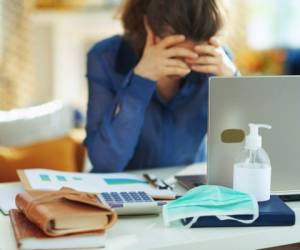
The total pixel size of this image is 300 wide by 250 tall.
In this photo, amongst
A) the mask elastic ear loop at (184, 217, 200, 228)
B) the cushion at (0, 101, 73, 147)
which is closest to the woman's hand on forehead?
the mask elastic ear loop at (184, 217, 200, 228)

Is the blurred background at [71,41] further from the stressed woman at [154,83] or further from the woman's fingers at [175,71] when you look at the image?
the woman's fingers at [175,71]

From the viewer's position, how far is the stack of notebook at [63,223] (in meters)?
0.90

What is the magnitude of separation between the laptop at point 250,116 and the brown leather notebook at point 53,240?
32 cm

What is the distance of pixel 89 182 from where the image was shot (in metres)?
1.29

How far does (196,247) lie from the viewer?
95 cm

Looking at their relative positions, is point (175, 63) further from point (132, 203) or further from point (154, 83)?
point (132, 203)

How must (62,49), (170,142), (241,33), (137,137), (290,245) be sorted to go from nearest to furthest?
(290,245), (137,137), (170,142), (62,49), (241,33)

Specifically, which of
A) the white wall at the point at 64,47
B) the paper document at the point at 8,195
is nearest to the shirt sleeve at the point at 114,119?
the paper document at the point at 8,195

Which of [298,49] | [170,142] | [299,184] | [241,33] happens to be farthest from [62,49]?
[299,184]

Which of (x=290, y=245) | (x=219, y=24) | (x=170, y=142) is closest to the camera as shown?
(x=290, y=245)

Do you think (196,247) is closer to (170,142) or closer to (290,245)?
(290,245)

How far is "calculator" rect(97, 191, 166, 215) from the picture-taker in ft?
3.51

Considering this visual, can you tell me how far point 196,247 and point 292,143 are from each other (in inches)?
12.8

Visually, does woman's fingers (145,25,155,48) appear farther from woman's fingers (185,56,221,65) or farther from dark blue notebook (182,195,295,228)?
dark blue notebook (182,195,295,228)
